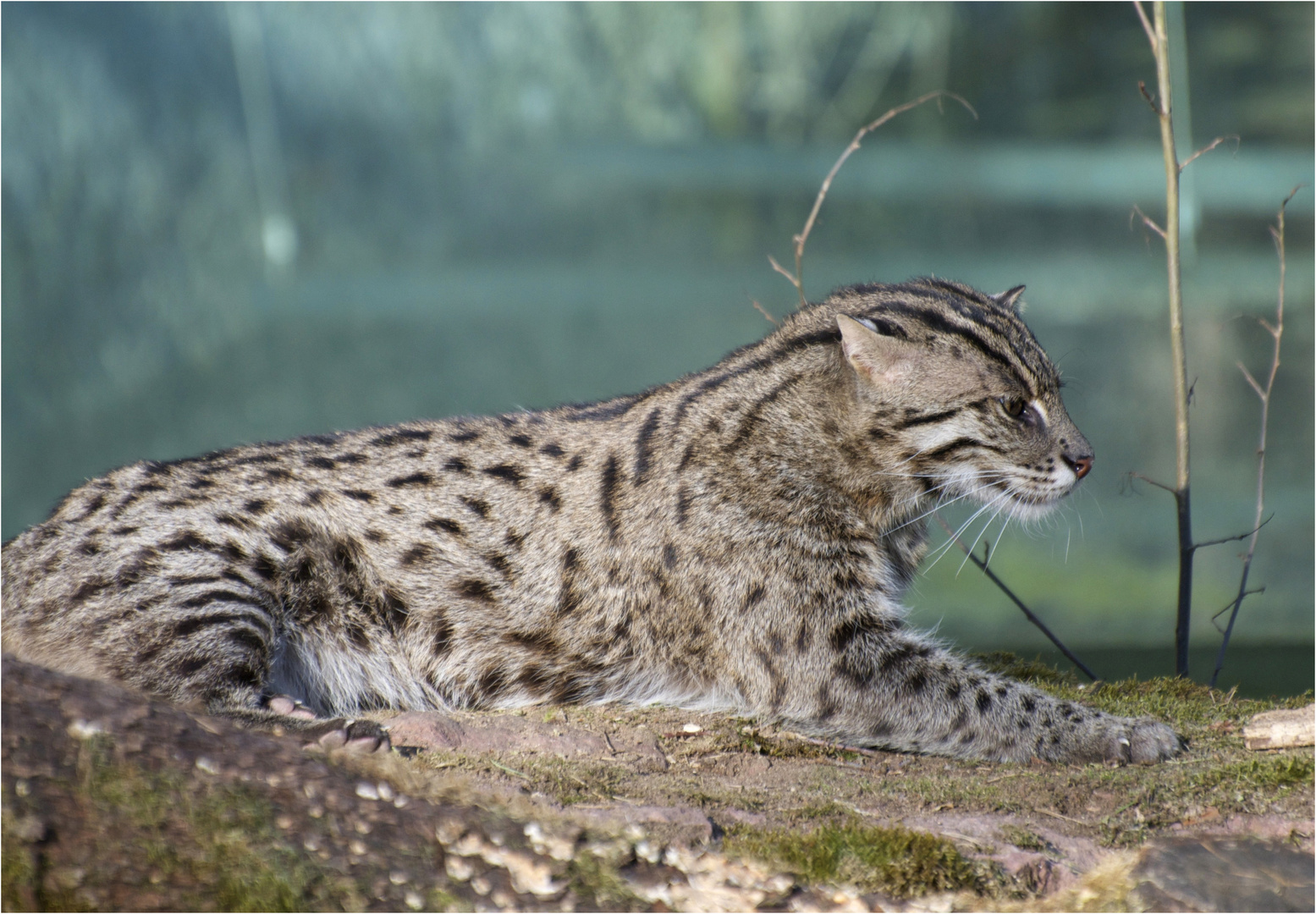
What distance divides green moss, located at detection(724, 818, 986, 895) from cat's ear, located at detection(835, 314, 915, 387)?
2232 mm

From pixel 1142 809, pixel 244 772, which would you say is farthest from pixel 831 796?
pixel 244 772

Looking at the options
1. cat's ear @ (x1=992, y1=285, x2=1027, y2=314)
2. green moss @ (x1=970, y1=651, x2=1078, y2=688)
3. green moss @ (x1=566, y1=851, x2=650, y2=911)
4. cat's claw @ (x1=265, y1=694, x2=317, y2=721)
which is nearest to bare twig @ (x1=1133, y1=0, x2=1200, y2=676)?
green moss @ (x1=970, y1=651, x2=1078, y2=688)

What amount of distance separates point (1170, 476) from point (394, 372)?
6.47 metres

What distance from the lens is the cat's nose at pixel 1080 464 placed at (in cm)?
500

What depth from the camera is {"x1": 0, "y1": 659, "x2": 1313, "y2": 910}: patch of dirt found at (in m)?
2.93

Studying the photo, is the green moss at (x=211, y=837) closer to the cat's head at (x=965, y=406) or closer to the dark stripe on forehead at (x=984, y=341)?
the cat's head at (x=965, y=406)

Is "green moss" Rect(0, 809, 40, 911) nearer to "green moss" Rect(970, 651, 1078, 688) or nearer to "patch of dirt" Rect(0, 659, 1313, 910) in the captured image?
"patch of dirt" Rect(0, 659, 1313, 910)

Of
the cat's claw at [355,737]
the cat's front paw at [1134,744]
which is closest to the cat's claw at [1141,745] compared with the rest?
the cat's front paw at [1134,744]

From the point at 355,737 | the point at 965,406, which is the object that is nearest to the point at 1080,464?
the point at 965,406

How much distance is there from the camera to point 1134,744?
14.6ft

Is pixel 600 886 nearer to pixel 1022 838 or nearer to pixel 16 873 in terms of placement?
pixel 1022 838

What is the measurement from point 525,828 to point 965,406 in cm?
277

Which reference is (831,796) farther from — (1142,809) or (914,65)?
(914,65)

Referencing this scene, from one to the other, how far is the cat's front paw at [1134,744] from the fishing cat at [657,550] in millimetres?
66
